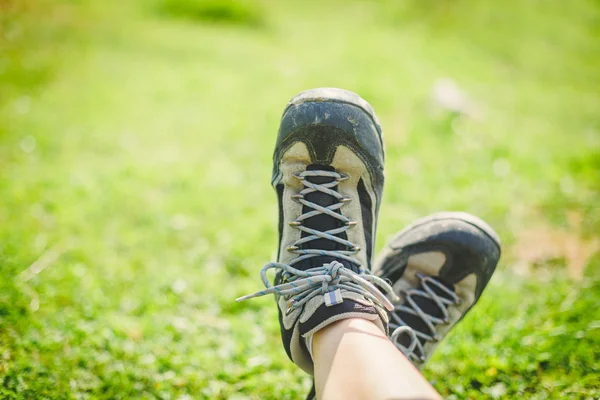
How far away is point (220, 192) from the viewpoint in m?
3.30

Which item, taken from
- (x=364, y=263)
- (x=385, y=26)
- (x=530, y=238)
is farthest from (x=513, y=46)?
(x=364, y=263)

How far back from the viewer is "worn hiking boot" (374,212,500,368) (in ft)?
6.51

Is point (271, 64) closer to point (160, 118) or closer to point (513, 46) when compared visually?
point (160, 118)

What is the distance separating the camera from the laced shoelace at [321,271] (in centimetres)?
153

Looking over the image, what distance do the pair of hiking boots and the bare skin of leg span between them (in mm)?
66

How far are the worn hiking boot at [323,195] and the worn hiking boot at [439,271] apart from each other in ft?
0.80

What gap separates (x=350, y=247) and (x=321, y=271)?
0.23 meters

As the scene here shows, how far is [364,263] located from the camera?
1798 millimetres

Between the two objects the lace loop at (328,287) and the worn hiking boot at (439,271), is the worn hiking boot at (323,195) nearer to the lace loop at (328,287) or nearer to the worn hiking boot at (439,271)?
the lace loop at (328,287)

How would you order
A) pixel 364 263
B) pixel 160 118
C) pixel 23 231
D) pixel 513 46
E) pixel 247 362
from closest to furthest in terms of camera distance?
pixel 364 263
pixel 247 362
pixel 23 231
pixel 160 118
pixel 513 46

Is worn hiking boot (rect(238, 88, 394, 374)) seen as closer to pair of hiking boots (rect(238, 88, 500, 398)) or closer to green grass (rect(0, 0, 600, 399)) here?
pair of hiking boots (rect(238, 88, 500, 398))

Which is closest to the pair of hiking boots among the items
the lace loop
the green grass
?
the lace loop

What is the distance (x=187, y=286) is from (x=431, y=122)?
312 centimetres

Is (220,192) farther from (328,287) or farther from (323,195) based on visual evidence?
(328,287)
